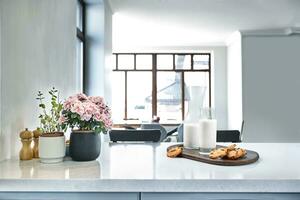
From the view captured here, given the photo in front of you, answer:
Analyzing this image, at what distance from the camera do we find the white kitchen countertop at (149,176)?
1.04 metres

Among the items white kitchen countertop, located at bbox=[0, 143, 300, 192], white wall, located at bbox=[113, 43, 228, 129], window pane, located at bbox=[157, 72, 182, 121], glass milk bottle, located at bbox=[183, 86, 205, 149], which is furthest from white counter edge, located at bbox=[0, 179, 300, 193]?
window pane, located at bbox=[157, 72, 182, 121]

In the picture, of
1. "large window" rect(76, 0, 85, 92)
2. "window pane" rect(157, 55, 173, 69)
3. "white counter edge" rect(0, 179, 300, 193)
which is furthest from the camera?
"window pane" rect(157, 55, 173, 69)

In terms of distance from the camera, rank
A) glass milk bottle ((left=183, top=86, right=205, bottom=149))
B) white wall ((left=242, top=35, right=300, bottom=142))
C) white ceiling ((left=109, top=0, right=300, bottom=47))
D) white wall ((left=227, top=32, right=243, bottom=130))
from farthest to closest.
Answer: white wall ((left=227, top=32, right=243, bottom=130)), white wall ((left=242, top=35, right=300, bottom=142)), white ceiling ((left=109, top=0, right=300, bottom=47)), glass milk bottle ((left=183, top=86, right=205, bottom=149))

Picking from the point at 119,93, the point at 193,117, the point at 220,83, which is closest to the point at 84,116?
the point at 193,117

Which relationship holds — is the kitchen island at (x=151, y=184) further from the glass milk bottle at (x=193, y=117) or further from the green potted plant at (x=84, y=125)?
the glass milk bottle at (x=193, y=117)

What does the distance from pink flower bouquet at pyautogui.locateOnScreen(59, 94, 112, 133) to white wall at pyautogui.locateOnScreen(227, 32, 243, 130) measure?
5.42 m

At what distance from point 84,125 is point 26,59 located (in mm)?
511

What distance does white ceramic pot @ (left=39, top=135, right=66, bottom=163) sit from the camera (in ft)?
4.42

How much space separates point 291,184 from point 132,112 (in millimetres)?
6750

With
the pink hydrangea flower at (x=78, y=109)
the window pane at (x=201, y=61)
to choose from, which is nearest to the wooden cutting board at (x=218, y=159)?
the pink hydrangea flower at (x=78, y=109)

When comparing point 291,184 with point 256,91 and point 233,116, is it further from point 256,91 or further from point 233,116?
point 233,116

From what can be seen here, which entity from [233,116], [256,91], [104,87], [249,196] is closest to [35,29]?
[249,196]

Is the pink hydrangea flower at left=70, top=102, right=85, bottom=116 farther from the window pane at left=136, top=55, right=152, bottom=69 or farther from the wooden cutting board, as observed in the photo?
the window pane at left=136, top=55, right=152, bottom=69

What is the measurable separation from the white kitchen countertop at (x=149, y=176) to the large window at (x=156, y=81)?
6391 mm
